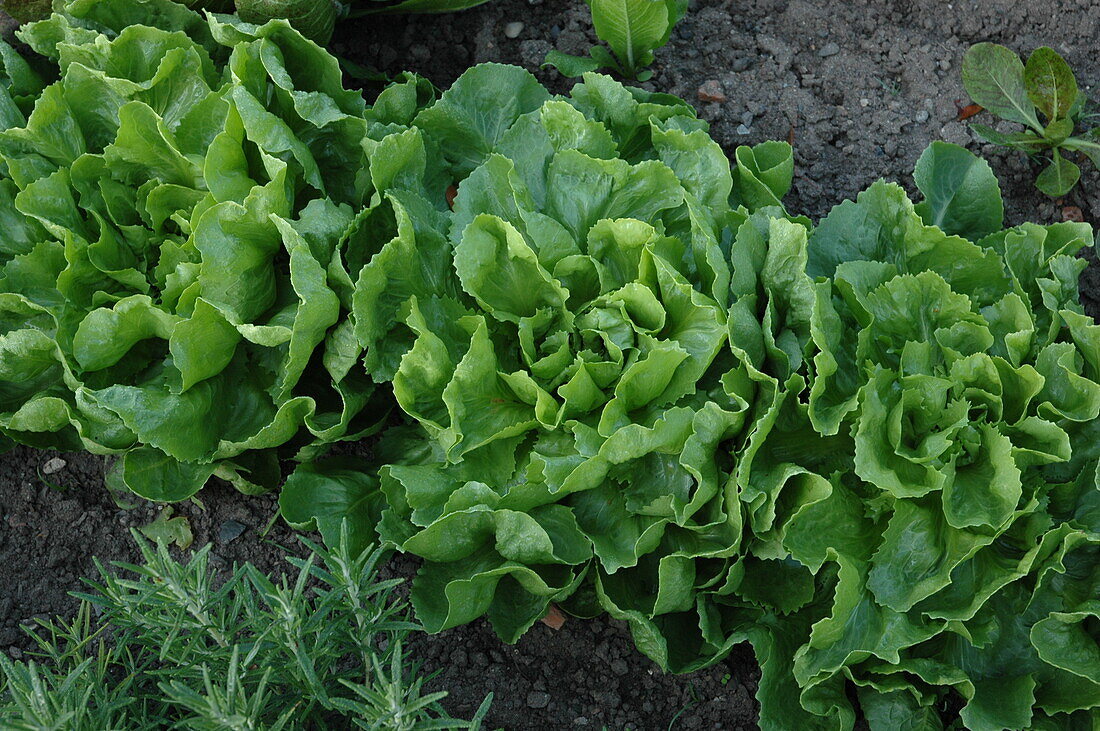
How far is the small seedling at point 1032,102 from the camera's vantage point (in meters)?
3.28

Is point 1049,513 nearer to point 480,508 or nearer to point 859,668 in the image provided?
point 859,668

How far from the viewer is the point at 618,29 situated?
3367mm

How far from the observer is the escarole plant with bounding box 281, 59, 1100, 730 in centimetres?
249

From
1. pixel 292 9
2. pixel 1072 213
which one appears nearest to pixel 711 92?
pixel 1072 213

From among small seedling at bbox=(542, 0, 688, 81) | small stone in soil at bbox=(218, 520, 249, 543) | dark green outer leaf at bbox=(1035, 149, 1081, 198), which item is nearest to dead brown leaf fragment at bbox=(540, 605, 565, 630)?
small stone in soil at bbox=(218, 520, 249, 543)

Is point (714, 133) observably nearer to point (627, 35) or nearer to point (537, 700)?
point (627, 35)

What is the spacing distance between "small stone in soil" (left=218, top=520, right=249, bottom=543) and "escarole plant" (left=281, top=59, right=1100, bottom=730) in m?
0.34

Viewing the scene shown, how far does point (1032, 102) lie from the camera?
11.0ft

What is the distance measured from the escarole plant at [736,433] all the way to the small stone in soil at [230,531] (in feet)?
1.10

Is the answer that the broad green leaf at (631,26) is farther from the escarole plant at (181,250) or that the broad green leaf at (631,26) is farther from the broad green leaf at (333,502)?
the broad green leaf at (333,502)

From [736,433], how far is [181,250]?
1539mm

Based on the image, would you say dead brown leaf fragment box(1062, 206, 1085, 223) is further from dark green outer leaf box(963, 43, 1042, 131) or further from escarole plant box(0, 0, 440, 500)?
escarole plant box(0, 0, 440, 500)

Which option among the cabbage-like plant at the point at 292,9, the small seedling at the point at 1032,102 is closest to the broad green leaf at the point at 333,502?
the cabbage-like plant at the point at 292,9

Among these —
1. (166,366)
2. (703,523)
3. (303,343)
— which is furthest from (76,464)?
(703,523)
